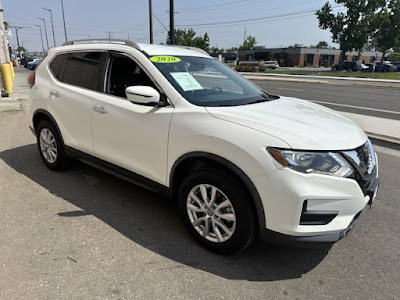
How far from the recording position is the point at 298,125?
2648 mm

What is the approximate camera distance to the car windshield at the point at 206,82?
10.3ft

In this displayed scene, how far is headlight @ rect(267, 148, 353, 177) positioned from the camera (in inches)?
92.7

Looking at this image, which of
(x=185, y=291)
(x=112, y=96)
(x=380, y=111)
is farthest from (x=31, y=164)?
(x=380, y=111)

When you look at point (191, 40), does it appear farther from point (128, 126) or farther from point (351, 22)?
point (128, 126)

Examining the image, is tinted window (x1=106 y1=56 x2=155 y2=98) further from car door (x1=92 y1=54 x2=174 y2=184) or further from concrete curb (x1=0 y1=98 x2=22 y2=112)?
concrete curb (x1=0 y1=98 x2=22 y2=112)

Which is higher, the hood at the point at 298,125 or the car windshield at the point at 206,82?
the car windshield at the point at 206,82

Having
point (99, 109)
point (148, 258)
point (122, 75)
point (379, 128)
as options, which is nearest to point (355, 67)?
point (379, 128)

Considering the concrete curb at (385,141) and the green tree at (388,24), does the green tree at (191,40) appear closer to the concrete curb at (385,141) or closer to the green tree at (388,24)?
the green tree at (388,24)

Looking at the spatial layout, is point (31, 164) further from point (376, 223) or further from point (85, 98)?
point (376, 223)

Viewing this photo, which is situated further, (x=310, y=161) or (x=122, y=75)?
(x=122, y=75)

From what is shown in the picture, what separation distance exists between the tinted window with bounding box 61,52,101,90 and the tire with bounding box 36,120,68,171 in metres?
0.72

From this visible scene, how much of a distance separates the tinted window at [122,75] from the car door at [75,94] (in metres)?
0.19

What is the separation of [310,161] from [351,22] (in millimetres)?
67884

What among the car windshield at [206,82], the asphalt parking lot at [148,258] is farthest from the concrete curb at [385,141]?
the car windshield at [206,82]
